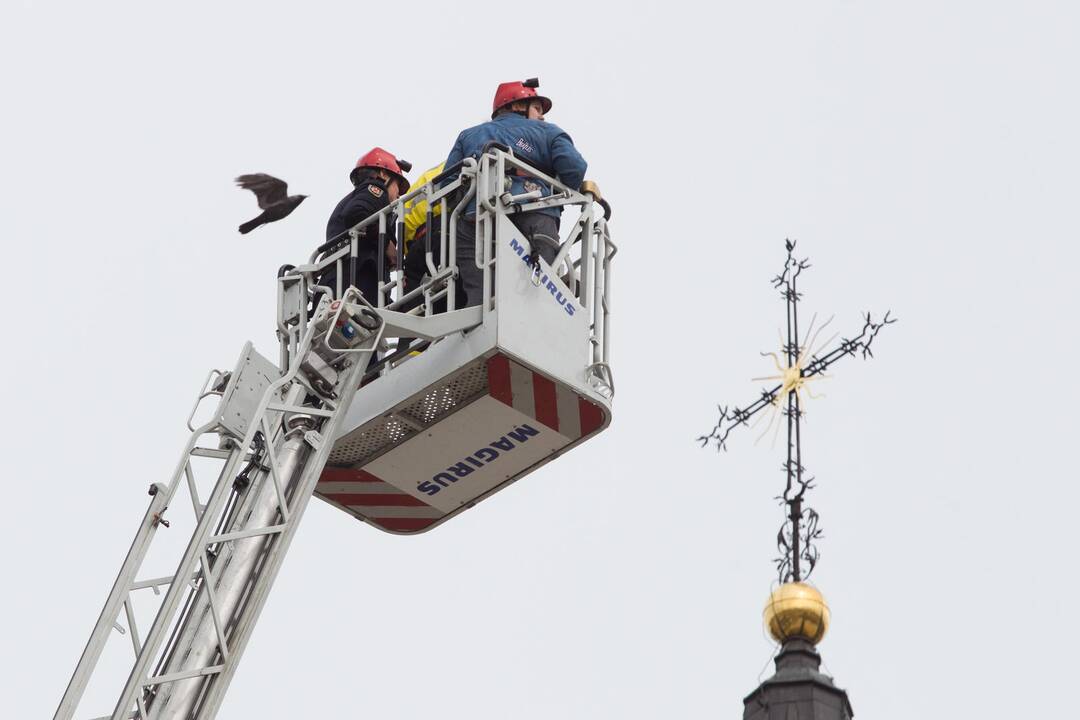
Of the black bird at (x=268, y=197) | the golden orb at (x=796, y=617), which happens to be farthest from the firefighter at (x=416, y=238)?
the golden orb at (x=796, y=617)

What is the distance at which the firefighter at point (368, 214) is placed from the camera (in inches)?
756

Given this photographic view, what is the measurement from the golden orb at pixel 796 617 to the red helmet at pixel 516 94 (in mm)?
12184

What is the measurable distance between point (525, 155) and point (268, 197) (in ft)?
7.58

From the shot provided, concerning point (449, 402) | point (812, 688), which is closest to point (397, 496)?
point (449, 402)

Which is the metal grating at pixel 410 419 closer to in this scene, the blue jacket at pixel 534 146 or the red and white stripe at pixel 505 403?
the red and white stripe at pixel 505 403

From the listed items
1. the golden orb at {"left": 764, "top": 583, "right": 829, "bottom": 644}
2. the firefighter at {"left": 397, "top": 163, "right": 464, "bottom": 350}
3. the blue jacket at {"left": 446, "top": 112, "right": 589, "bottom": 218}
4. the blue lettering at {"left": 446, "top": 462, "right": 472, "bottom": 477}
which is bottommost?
the blue lettering at {"left": 446, "top": 462, "right": 472, "bottom": 477}

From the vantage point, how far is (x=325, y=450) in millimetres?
17453

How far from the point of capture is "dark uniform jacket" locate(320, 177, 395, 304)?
62.9 ft

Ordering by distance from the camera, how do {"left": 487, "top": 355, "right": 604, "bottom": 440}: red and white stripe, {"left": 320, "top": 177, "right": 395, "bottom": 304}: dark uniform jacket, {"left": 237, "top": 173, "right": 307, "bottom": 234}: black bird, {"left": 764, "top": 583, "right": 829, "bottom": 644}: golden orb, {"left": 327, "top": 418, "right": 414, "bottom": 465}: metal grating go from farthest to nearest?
{"left": 764, "top": 583, "right": 829, "bottom": 644}: golden orb
{"left": 237, "top": 173, "right": 307, "bottom": 234}: black bird
{"left": 320, "top": 177, "right": 395, "bottom": 304}: dark uniform jacket
{"left": 327, "top": 418, "right": 414, "bottom": 465}: metal grating
{"left": 487, "top": 355, "right": 604, "bottom": 440}: red and white stripe

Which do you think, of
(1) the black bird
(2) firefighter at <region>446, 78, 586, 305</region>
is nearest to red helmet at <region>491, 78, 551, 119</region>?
(2) firefighter at <region>446, 78, 586, 305</region>

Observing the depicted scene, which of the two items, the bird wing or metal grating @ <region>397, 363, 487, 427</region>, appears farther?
the bird wing

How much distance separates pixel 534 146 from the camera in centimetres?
1898

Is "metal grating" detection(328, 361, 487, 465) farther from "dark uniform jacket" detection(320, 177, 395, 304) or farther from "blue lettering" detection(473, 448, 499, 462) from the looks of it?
"dark uniform jacket" detection(320, 177, 395, 304)

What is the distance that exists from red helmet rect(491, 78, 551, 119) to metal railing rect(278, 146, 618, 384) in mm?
957
